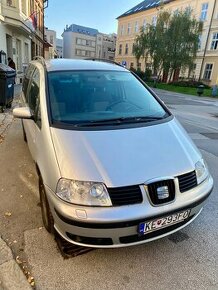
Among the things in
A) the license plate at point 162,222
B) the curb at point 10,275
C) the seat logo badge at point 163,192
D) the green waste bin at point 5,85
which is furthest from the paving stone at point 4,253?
the green waste bin at point 5,85

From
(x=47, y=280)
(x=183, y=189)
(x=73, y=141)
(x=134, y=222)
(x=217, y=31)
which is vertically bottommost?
(x=47, y=280)

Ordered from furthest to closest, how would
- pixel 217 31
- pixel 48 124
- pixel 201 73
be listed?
pixel 201 73 → pixel 217 31 → pixel 48 124

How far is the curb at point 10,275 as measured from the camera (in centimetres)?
210

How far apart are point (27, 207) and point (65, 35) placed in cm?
9624

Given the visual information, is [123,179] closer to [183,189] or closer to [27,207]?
[183,189]

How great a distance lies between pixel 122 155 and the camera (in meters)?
2.30

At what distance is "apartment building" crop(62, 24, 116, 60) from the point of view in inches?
3420

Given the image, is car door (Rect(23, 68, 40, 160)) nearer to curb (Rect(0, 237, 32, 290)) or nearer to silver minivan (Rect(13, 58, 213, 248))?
silver minivan (Rect(13, 58, 213, 248))

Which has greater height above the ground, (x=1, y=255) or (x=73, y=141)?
(x=73, y=141)

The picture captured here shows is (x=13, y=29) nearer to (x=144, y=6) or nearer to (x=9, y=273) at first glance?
(x=9, y=273)

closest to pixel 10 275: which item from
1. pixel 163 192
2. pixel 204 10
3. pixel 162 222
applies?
pixel 162 222

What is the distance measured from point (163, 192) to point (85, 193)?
660 millimetres

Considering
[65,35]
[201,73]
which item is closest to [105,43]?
[65,35]

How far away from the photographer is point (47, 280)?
7.19ft
